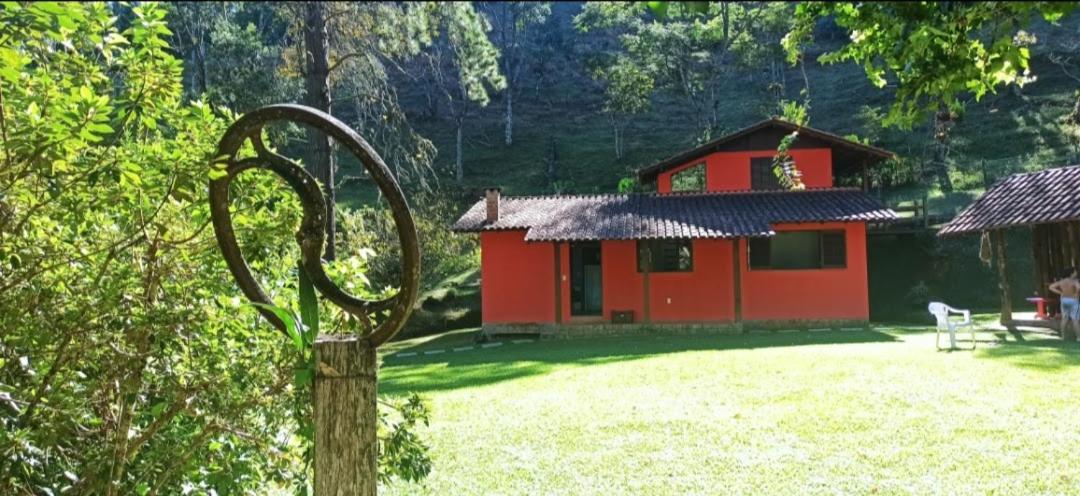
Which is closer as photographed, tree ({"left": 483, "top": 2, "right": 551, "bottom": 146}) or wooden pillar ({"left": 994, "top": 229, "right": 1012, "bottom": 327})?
wooden pillar ({"left": 994, "top": 229, "right": 1012, "bottom": 327})

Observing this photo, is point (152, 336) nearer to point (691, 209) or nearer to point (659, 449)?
point (659, 449)

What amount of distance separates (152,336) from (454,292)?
64.1ft

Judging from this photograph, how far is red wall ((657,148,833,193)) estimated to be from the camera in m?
19.3

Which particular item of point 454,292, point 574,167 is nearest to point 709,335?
point 454,292

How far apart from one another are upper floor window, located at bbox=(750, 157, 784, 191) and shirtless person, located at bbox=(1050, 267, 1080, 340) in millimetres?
7707

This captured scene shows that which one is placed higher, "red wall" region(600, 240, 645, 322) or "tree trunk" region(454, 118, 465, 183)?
"tree trunk" region(454, 118, 465, 183)

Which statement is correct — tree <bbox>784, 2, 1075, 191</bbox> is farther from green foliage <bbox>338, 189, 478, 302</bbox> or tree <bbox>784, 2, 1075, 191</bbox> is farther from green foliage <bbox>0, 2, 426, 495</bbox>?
green foliage <bbox>338, 189, 478, 302</bbox>

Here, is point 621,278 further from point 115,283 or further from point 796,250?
point 115,283

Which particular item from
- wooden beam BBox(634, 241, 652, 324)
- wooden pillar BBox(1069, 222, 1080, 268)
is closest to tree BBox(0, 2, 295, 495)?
wooden beam BBox(634, 241, 652, 324)

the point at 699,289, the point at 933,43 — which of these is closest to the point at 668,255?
the point at 699,289

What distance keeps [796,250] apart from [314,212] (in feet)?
56.8

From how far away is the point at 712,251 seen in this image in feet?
59.2

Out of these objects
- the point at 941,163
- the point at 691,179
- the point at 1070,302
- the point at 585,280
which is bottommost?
the point at 1070,302

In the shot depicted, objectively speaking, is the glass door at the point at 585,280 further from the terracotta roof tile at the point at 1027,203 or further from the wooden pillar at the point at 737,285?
the terracotta roof tile at the point at 1027,203
